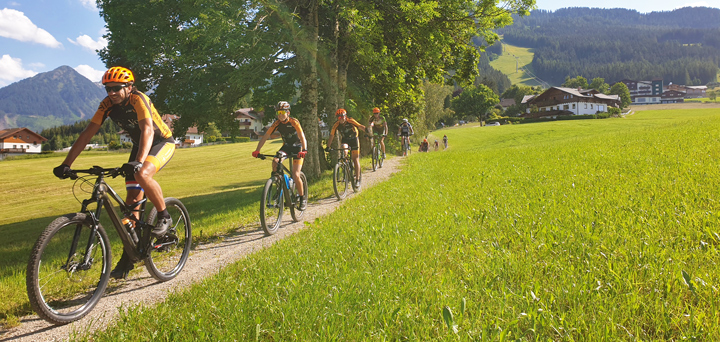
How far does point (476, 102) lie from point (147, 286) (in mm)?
113297

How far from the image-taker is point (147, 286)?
194 inches

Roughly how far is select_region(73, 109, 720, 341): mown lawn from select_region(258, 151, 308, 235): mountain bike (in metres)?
1.55

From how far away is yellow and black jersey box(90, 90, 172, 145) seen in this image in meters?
4.69

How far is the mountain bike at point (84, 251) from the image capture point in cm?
365

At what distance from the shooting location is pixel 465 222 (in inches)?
218

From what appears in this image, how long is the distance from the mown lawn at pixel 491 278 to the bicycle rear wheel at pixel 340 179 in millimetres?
4408

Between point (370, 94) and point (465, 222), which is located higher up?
point (370, 94)

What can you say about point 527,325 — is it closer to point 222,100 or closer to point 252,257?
point 252,257

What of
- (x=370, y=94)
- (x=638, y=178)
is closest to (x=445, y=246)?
(x=638, y=178)

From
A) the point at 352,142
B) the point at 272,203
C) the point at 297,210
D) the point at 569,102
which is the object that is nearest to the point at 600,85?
the point at 569,102

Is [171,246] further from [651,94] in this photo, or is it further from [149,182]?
[651,94]

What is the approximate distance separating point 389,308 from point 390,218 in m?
3.49

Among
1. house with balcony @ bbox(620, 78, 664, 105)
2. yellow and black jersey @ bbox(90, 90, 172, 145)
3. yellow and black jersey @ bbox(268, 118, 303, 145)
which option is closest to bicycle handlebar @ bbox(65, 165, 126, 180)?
yellow and black jersey @ bbox(90, 90, 172, 145)

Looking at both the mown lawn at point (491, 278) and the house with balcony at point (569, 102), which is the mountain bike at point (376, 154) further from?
the house with balcony at point (569, 102)
